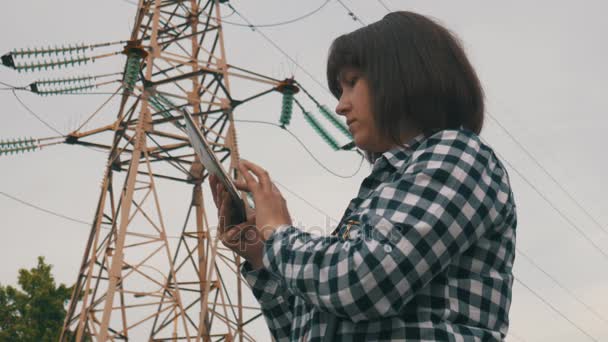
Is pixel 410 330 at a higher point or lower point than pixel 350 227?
lower

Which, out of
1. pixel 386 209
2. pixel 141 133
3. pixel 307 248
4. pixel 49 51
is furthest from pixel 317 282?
pixel 49 51

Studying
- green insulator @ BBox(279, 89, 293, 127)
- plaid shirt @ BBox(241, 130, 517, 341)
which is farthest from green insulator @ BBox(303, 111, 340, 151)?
plaid shirt @ BBox(241, 130, 517, 341)

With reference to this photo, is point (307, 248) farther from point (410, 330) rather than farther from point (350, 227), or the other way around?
point (410, 330)

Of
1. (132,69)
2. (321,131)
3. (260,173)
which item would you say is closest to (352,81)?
(260,173)

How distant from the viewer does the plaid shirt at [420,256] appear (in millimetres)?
1188

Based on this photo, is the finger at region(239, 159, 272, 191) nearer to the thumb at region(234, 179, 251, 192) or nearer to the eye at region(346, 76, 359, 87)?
the thumb at region(234, 179, 251, 192)

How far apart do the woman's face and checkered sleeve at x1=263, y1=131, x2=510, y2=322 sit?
17 centimetres

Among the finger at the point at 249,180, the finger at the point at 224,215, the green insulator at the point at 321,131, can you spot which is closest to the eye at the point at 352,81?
the finger at the point at 249,180

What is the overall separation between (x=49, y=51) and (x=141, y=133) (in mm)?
2069

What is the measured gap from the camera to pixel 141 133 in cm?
974

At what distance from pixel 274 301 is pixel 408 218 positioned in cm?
56

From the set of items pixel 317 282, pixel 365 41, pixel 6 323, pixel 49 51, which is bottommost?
pixel 317 282

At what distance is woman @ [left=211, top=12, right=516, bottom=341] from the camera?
1.19m

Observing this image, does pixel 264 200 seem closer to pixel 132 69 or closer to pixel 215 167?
pixel 215 167
